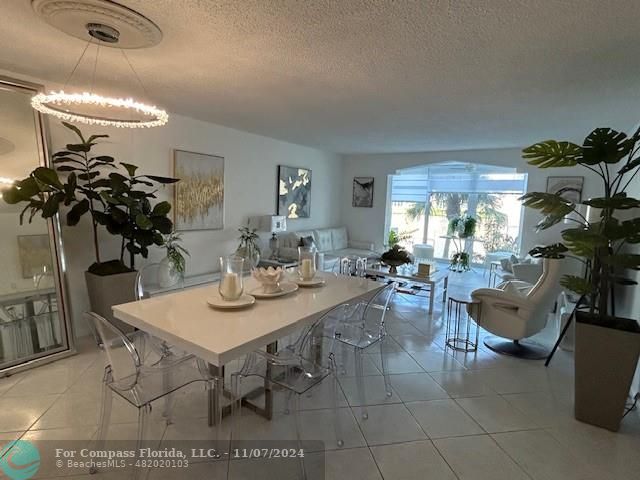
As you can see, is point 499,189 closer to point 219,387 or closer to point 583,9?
point 583,9

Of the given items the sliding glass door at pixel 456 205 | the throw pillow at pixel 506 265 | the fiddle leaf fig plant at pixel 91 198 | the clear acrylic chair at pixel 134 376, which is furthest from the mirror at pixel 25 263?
the sliding glass door at pixel 456 205

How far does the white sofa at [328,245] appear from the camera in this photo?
5.64 meters

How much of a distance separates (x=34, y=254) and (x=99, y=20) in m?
2.18

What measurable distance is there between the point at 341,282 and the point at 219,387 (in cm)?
120

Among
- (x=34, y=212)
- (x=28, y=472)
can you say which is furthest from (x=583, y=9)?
(x=34, y=212)

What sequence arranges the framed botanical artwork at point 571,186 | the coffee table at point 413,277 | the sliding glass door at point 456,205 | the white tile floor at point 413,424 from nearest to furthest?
1. the white tile floor at point 413,424
2. the coffee table at point 413,277
3. the framed botanical artwork at point 571,186
4. the sliding glass door at point 456,205

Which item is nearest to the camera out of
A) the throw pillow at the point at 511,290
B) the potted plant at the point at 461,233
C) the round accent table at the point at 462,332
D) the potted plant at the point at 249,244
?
the throw pillow at the point at 511,290

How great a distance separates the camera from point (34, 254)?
2.97 metres

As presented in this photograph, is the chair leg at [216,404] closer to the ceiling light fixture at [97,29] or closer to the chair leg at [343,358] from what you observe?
the chair leg at [343,358]

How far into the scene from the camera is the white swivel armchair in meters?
3.12

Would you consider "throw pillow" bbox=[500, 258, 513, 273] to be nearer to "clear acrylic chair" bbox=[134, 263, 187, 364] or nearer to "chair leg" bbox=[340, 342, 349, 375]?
"chair leg" bbox=[340, 342, 349, 375]

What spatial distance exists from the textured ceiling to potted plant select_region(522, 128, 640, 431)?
61 centimetres

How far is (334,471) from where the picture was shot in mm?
1842

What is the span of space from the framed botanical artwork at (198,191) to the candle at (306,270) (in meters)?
2.46
